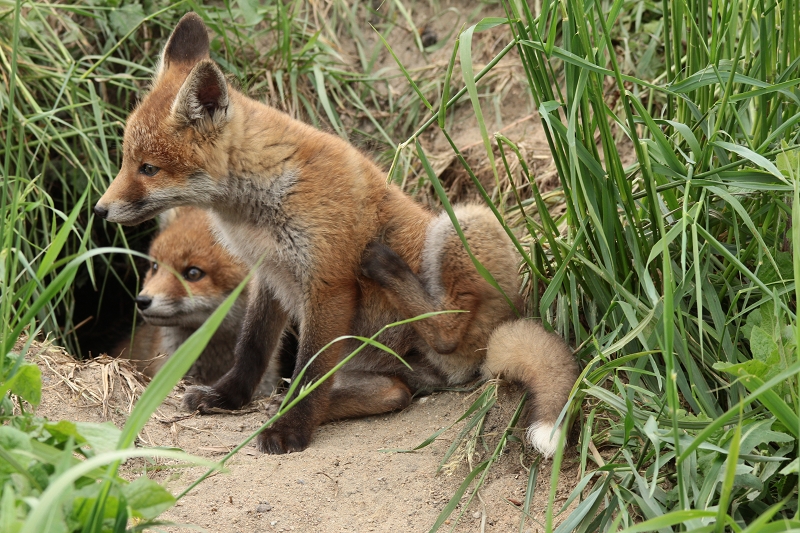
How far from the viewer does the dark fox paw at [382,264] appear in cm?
314

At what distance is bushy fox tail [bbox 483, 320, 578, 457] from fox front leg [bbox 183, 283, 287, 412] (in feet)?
3.61

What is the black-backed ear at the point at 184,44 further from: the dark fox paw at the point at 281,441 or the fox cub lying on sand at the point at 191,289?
the dark fox paw at the point at 281,441

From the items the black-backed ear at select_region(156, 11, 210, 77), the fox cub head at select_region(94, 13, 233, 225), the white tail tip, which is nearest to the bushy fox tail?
the white tail tip

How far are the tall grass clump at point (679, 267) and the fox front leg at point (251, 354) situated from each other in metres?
1.31

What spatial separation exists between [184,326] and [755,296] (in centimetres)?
296

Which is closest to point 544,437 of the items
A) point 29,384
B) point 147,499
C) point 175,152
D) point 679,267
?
point 679,267

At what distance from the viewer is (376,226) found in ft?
10.9

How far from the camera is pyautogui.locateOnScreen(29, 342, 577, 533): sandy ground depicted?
7.75 ft

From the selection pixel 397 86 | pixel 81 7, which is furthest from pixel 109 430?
pixel 397 86

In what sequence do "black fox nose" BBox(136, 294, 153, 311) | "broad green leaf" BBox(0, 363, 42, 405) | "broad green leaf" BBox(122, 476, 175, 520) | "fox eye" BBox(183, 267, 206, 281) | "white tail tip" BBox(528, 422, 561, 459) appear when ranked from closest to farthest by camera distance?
"broad green leaf" BBox(122, 476, 175, 520), "broad green leaf" BBox(0, 363, 42, 405), "white tail tip" BBox(528, 422, 561, 459), "black fox nose" BBox(136, 294, 153, 311), "fox eye" BBox(183, 267, 206, 281)

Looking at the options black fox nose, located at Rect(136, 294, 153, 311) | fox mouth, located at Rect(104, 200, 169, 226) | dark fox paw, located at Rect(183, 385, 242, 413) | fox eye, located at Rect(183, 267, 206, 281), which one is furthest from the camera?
fox eye, located at Rect(183, 267, 206, 281)

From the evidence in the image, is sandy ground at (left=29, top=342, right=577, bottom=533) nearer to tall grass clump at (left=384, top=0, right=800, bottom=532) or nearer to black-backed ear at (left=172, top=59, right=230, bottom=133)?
tall grass clump at (left=384, top=0, right=800, bottom=532)

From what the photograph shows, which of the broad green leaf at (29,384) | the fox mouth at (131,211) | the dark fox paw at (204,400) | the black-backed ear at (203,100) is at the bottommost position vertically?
the dark fox paw at (204,400)

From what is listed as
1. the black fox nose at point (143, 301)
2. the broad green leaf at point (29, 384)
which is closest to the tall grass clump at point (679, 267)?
the broad green leaf at point (29, 384)
